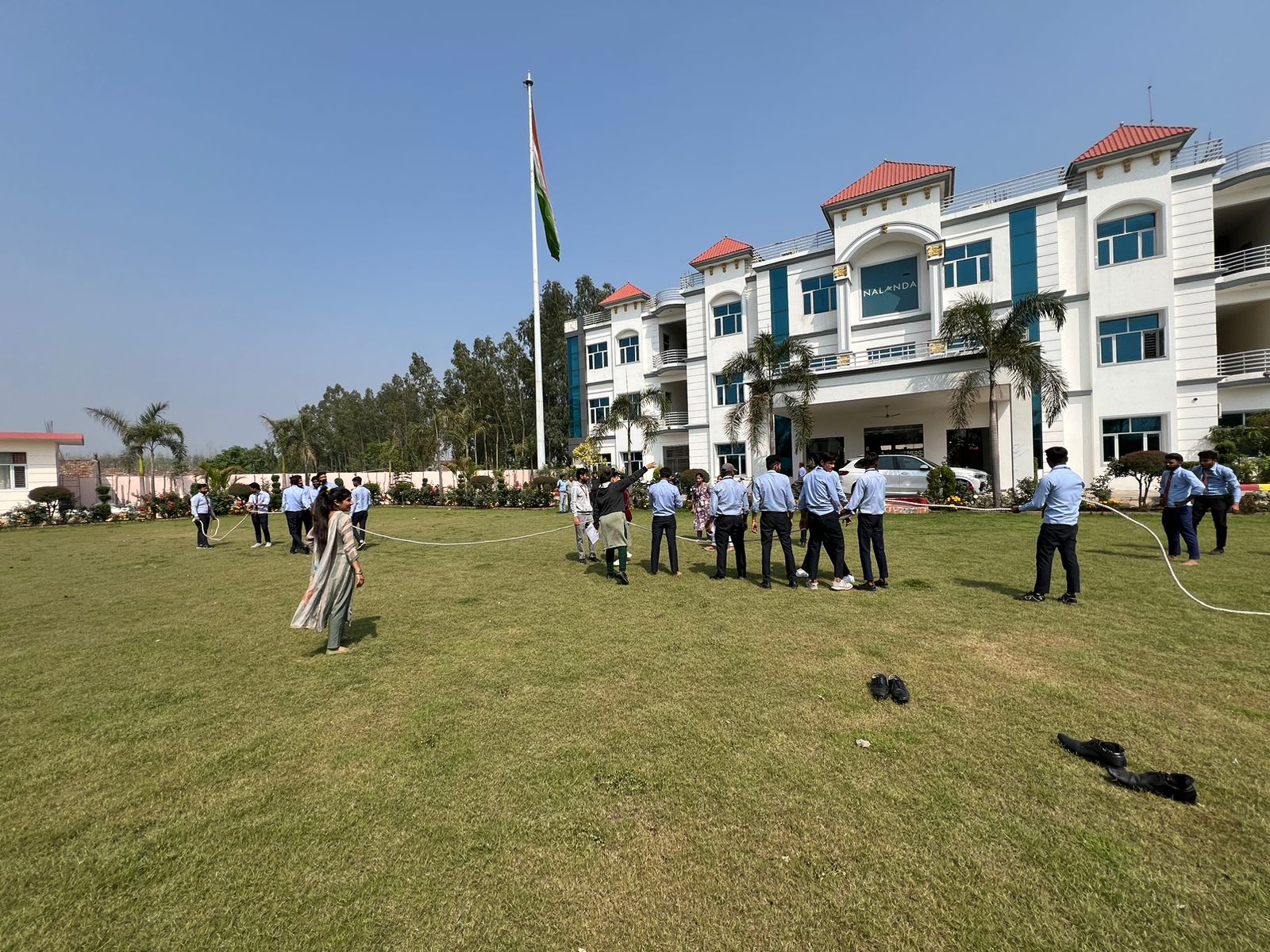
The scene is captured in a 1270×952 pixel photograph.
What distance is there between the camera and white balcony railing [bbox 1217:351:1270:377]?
17.5 meters

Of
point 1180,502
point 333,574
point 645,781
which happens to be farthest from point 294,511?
point 1180,502

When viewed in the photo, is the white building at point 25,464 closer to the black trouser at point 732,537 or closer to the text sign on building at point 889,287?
the black trouser at point 732,537

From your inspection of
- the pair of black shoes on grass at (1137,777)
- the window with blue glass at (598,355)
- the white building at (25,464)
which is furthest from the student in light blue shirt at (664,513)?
the white building at (25,464)

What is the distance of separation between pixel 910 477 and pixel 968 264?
31.1ft

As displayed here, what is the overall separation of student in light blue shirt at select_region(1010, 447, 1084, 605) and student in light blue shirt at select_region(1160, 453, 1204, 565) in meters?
3.36

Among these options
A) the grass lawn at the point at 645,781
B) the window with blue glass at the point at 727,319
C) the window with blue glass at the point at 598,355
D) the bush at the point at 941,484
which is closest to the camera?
the grass lawn at the point at 645,781

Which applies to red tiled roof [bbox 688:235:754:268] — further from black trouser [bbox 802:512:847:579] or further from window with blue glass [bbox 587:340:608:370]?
black trouser [bbox 802:512:847:579]

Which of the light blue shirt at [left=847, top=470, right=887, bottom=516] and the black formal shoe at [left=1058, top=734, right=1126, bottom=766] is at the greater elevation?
the light blue shirt at [left=847, top=470, right=887, bottom=516]

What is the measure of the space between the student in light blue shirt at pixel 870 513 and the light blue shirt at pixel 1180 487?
466 centimetres

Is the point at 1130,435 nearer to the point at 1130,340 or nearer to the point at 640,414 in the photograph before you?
the point at 1130,340

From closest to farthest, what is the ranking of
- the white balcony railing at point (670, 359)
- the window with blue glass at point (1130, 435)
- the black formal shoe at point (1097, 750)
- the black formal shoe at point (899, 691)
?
the black formal shoe at point (1097, 750) < the black formal shoe at point (899, 691) < the window with blue glass at point (1130, 435) < the white balcony railing at point (670, 359)

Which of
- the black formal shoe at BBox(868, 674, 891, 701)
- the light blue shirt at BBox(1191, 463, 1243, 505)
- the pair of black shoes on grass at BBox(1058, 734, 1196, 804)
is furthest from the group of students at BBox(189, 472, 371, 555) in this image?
the light blue shirt at BBox(1191, 463, 1243, 505)

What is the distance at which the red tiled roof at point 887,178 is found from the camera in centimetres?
2159

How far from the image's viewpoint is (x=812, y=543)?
7.67 metres
